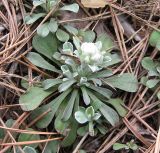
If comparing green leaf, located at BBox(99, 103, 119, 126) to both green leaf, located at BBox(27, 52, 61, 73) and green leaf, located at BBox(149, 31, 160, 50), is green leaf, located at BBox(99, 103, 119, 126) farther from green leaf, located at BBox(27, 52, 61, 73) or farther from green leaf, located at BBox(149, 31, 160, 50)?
green leaf, located at BBox(149, 31, 160, 50)

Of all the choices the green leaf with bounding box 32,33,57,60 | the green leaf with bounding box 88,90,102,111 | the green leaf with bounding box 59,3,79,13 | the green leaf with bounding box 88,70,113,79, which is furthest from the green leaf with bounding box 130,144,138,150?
the green leaf with bounding box 59,3,79,13

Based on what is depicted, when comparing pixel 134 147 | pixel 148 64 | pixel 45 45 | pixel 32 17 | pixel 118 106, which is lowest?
pixel 134 147

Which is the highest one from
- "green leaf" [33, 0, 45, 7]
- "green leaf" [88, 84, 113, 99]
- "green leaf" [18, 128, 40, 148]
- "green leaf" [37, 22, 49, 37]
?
"green leaf" [33, 0, 45, 7]

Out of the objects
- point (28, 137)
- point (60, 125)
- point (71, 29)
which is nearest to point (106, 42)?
point (71, 29)

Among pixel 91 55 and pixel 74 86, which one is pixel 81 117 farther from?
pixel 91 55

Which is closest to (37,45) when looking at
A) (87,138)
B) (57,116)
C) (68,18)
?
(68,18)
